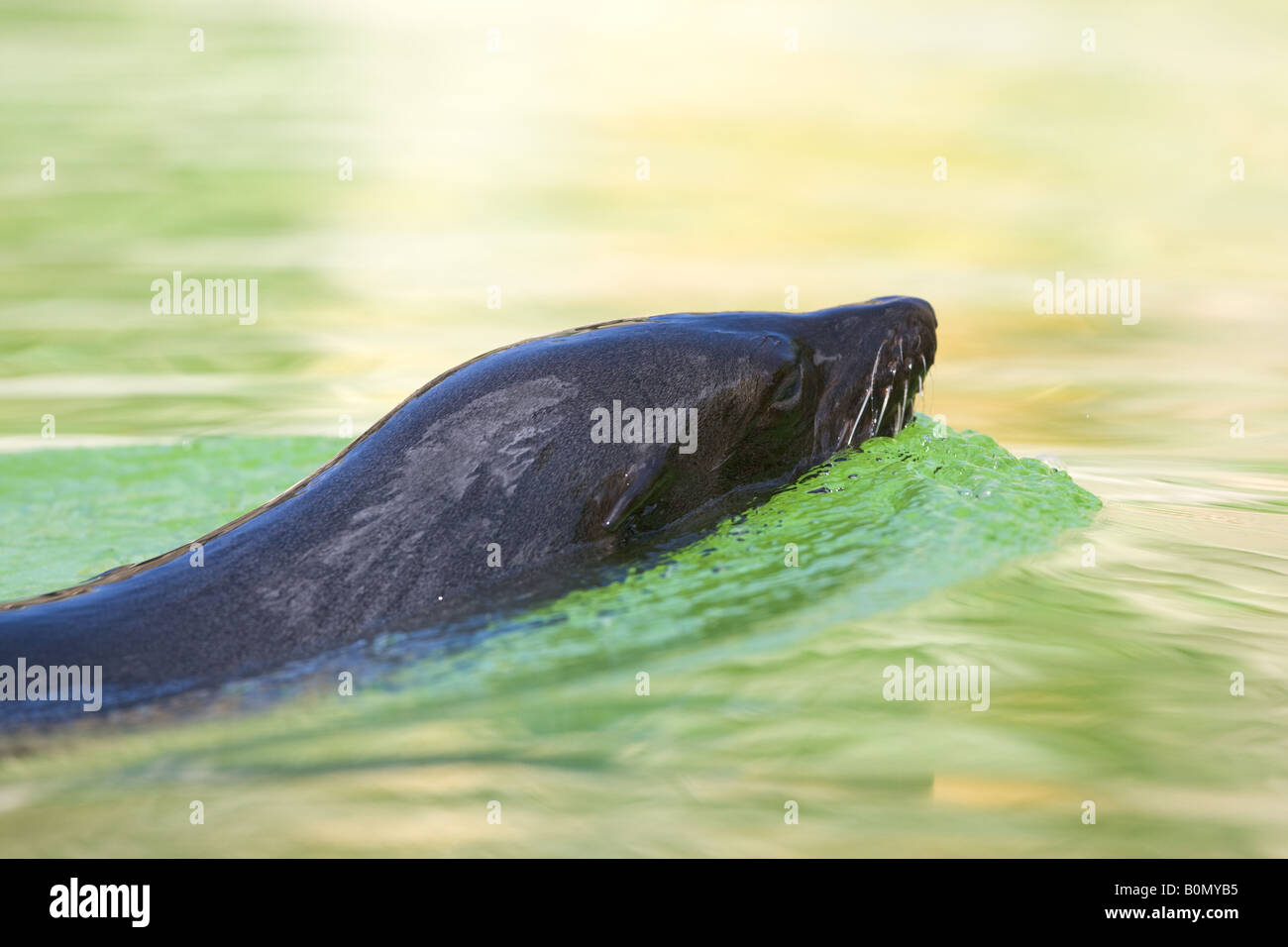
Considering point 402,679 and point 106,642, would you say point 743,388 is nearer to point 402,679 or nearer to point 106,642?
point 402,679

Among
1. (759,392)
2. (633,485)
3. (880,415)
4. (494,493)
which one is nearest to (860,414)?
(880,415)

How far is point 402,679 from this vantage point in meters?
4.11

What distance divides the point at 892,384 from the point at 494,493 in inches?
77.3

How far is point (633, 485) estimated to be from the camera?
5023 mm

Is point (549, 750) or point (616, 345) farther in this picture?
point (616, 345)

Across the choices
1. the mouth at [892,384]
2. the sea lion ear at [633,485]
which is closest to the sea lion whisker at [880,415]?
the mouth at [892,384]

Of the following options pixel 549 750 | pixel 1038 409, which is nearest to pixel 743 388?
pixel 549 750

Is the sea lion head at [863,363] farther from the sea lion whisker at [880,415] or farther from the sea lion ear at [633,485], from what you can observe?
the sea lion ear at [633,485]

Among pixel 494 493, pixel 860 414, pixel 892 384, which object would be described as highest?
pixel 892 384

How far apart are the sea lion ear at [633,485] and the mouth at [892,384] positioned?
3.30ft

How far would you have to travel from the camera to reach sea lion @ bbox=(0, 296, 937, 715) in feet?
14.2

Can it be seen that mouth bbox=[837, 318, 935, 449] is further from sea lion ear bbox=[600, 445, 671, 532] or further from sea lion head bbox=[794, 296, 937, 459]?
sea lion ear bbox=[600, 445, 671, 532]

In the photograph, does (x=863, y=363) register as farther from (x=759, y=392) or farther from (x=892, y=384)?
(x=759, y=392)
